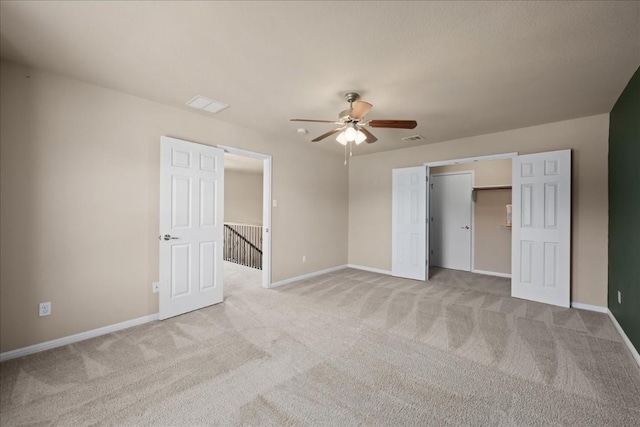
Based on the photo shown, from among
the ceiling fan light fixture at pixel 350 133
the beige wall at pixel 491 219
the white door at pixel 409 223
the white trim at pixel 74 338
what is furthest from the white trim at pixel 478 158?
the white trim at pixel 74 338

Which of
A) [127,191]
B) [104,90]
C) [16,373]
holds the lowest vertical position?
[16,373]

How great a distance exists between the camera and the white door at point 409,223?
16.6ft

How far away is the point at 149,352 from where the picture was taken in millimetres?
2479

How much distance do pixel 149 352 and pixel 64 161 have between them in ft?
6.45

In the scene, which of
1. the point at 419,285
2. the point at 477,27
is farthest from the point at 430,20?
the point at 419,285

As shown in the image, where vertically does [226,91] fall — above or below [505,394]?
above

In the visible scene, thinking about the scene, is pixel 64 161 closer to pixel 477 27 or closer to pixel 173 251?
pixel 173 251

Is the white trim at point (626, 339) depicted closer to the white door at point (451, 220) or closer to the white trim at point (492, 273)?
the white trim at point (492, 273)

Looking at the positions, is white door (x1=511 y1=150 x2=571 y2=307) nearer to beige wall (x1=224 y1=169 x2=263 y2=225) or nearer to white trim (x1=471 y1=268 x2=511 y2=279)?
white trim (x1=471 y1=268 x2=511 y2=279)

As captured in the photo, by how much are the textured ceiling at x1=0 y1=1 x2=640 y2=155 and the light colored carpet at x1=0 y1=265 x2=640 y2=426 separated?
8.28 feet

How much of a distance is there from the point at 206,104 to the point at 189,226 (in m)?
1.49

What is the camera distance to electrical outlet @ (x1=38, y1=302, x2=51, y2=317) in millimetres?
2490

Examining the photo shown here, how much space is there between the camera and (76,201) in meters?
2.68

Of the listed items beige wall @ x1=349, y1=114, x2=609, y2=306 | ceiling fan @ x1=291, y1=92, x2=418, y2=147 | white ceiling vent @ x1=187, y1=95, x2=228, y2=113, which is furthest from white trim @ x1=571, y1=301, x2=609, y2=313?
white ceiling vent @ x1=187, y1=95, x2=228, y2=113
